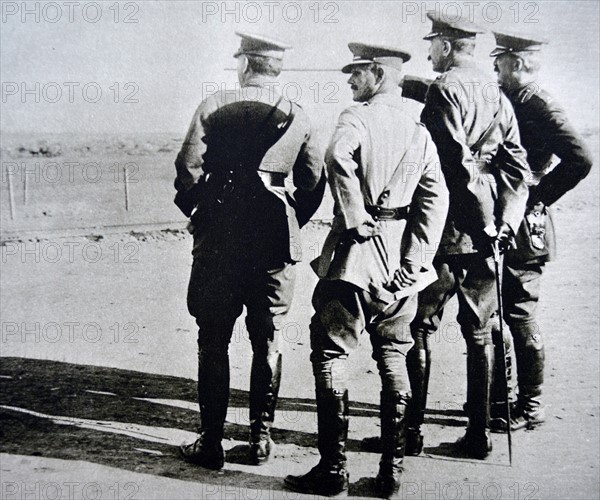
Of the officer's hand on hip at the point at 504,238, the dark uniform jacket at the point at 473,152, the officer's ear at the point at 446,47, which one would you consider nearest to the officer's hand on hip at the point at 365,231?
the dark uniform jacket at the point at 473,152

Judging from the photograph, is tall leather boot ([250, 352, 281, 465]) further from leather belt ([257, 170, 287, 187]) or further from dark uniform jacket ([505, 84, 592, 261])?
dark uniform jacket ([505, 84, 592, 261])

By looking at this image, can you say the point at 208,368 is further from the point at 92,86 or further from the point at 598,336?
the point at 598,336

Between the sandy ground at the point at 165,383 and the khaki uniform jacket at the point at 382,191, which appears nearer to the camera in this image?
the khaki uniform jacket at the point at 382,191

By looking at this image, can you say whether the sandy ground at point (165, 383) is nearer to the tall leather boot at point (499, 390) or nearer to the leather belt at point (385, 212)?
the tall leather boot at point (499, 390)

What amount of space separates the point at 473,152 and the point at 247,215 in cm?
124

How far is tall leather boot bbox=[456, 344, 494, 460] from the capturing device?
3820 millimetres

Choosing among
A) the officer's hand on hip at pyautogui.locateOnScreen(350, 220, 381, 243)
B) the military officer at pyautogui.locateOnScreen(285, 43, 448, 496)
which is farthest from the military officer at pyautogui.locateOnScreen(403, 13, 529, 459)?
the officer's hand on hip at pyautogui.locateOnScreen(350, 220, 381, 243)

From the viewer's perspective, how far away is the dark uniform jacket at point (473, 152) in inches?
144

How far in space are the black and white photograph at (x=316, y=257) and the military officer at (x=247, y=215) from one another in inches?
0.5

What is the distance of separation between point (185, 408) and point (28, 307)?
1.18 m

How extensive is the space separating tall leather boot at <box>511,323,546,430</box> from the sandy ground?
95mm

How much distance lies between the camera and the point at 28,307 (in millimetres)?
4402

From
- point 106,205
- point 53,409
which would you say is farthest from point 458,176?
point 106,205

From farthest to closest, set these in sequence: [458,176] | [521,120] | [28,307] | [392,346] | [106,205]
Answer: [106,205]
[28,307]
[521,120]
[458,176]
[392,346]
